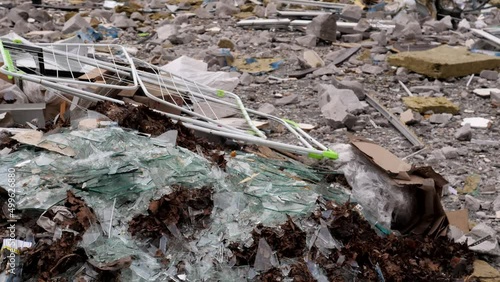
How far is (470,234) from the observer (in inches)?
163

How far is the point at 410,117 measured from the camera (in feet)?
20.7

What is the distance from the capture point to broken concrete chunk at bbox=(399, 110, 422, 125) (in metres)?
6.28

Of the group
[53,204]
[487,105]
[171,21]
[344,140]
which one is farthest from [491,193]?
[171,21]

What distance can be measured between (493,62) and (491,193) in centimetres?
343

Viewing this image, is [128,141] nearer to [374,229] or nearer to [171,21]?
[374,229]

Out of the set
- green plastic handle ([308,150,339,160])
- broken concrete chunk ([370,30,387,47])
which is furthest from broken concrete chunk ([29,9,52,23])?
green plastic handle ([308,150,339,160])

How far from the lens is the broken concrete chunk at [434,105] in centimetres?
655

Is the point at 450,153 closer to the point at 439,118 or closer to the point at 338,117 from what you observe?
the point at 439,118

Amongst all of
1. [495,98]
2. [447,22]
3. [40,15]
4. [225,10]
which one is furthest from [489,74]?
[40,15]

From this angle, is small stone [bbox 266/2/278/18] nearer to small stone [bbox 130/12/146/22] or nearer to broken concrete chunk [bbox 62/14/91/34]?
small stone [bbox 130/12/146/22]

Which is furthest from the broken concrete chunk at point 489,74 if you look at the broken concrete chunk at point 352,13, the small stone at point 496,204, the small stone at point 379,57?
the small stone at point 496,204

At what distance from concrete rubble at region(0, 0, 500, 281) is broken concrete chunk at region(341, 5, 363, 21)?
8.76 ft

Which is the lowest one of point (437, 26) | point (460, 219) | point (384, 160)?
point (437, 26)

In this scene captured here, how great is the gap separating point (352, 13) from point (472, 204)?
20.2ft
